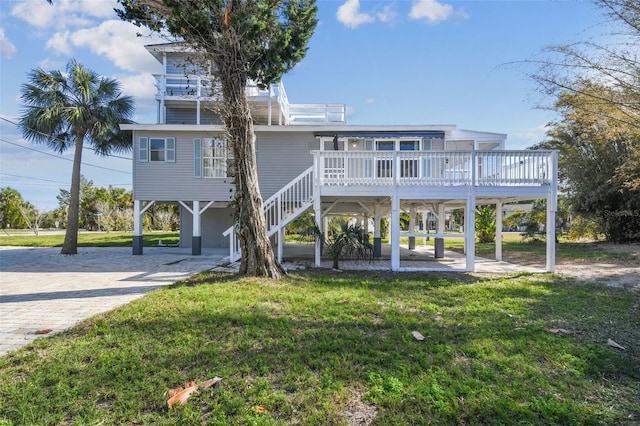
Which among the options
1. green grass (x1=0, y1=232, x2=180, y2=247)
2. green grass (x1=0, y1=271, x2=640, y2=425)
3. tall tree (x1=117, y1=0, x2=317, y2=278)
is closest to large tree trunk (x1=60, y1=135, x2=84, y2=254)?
green grass (x1=0, y1=232, x2=180, y2=247)

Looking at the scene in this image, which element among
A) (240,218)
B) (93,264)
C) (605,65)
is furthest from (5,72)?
(605,65)

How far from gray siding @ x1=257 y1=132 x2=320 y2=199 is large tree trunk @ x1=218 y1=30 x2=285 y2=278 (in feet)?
19.3

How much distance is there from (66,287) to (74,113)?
8.47 meters

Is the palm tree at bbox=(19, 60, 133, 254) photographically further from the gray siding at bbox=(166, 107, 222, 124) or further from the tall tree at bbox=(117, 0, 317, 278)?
the tall tree at bbox=(117, 0, 317, 278)

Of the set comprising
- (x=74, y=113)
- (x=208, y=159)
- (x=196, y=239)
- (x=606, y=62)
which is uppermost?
(x=74, y=113)

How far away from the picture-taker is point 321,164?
9.30m

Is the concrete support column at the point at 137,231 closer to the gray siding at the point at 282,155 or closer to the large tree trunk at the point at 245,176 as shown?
the gray siding at the point at 282,155

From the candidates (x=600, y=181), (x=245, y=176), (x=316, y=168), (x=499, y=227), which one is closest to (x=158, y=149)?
(x=316, y=168)

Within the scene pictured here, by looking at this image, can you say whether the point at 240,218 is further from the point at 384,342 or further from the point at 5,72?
the point at 5,72

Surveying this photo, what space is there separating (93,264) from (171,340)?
8.51m

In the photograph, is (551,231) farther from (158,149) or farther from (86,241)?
(86,241)

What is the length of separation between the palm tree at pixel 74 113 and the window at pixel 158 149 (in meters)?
1.43

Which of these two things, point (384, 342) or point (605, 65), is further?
point (605, 65)

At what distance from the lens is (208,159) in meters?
13.7
